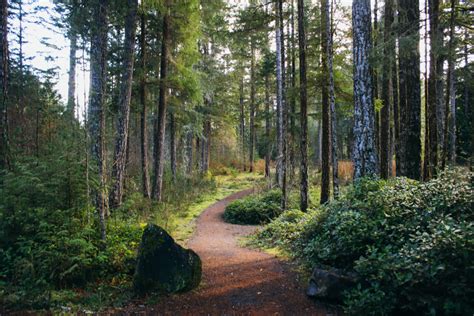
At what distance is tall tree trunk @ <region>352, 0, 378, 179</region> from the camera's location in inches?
319

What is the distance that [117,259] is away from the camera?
20.5ft

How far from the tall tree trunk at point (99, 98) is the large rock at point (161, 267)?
1.42m

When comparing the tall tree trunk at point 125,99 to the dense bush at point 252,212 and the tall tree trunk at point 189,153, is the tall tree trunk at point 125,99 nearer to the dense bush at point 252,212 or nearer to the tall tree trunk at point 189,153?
the dense bush at point 252,212

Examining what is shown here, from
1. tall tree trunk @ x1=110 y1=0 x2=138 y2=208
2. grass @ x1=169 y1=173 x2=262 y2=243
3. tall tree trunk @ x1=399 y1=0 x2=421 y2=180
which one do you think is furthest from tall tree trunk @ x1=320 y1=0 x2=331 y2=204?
tall tree trunk @ x1=110 y1=0 x2=138 y2=208

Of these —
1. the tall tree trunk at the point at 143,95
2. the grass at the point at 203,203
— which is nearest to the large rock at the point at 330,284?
the grass at the point at 203,203

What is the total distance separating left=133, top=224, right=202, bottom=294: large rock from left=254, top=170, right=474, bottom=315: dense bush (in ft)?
7.82

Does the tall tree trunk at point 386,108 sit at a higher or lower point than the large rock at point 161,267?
higher

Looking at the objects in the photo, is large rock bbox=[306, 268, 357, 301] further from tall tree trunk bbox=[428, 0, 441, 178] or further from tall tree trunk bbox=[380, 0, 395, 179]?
tall tree trunk bbox=[380, 0, 395, 179]

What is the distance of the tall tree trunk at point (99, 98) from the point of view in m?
6.45

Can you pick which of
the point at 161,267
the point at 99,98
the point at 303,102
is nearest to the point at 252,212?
the point at 303,102

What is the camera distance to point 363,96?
26.9 feet

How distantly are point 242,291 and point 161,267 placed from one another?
4.90 ft

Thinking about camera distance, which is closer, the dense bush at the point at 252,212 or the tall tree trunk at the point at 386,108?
the tall tree trunk at the point at 386,108

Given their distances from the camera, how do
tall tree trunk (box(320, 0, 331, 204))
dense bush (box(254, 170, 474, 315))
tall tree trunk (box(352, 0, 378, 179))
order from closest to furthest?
dense bush (box(254, 170, 474, 315)), tall tree trunk (box(352, 0, 378, 179)), tall tree trunk (box(320, 0, 331, 204))
